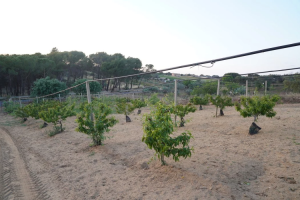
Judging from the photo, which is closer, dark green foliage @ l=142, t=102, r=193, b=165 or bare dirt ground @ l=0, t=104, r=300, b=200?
bare dirt ground @ l=0, t=104, r=300, b=200

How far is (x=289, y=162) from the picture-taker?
4.55 metres

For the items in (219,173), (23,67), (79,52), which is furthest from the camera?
(79,52)

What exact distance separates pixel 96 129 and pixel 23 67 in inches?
987

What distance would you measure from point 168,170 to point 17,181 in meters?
3.71

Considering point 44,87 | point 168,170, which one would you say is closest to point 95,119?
point 168,170

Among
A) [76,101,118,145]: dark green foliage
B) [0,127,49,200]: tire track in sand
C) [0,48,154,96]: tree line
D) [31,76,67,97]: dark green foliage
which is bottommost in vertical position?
[0,127,49,200]: tire track in sand

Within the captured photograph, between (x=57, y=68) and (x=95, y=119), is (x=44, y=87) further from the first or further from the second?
(x=95, y=119)

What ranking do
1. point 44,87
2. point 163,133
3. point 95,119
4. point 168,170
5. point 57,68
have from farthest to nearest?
1. point 57,68
2. point 44,87
3. point 95,119
4. point 168,170
5. point 163,133

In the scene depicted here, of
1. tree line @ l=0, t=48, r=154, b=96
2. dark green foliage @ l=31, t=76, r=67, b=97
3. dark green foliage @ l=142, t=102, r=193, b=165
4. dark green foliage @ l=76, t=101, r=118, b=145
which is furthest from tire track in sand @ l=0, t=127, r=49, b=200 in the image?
tree line @ l=0, t=48, r=154, b=96

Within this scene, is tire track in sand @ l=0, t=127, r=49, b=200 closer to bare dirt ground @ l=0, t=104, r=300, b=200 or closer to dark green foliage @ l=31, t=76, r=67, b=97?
bare dirt ground @ l=0, t=104, r=300, b=200

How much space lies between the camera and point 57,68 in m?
32.8

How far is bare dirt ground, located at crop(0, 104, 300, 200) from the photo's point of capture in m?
3.74

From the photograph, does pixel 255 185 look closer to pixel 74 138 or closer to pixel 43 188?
pixel 43 188

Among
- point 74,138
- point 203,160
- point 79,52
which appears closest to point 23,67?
point 79,52
